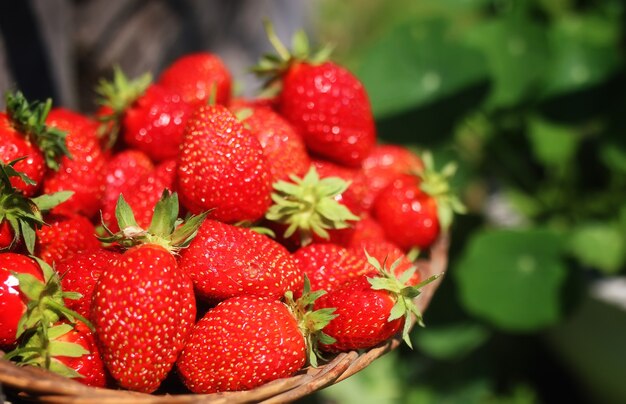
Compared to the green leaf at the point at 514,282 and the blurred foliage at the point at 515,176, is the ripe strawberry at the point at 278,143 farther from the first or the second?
the green leaf at the point at 514,282

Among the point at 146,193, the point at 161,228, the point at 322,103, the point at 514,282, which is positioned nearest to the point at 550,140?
the point at 514,282

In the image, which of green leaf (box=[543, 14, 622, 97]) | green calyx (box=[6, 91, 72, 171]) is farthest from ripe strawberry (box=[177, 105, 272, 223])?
green leaf (box=[543, 14, 622, 97])

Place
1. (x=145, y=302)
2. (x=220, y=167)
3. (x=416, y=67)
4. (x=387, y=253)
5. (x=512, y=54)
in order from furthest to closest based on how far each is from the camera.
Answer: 1. (x=512, y=54)
2. (x=416, y=67)
3. (x=387, y=253)
4. (x=220, y=167)
5. (x=145, y=302)

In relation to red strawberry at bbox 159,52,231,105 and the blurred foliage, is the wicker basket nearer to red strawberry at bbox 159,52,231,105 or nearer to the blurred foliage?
red strawberry at bbox 159,52,231,105

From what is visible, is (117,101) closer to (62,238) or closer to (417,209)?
(62,238)

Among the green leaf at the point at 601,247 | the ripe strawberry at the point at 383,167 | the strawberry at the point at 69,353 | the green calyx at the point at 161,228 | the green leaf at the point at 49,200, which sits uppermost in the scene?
the green leaf at the point at 49,200

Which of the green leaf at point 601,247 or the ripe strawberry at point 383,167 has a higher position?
the ripe strawberry at point 383,167

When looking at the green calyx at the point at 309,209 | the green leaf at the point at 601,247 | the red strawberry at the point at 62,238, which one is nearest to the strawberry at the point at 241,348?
the green calyx at the point at 309,209
